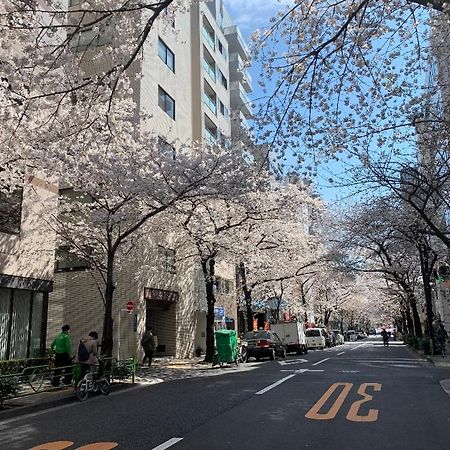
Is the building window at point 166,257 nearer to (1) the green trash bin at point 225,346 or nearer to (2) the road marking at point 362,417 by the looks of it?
(1) the green trash bin at point 225,346

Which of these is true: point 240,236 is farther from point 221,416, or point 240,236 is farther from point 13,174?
point 221,416

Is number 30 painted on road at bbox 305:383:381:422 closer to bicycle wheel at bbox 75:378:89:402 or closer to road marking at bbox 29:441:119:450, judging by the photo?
road marking at bbox 29:441:119:450

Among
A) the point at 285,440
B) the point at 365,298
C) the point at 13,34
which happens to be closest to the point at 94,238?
the point at 13,34

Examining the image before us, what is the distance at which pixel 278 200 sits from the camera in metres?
25.6

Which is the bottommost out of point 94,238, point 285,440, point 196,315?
point 285,440

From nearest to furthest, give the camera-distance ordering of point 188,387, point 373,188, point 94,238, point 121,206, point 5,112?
point 5,112 < point 188,387 < point 121,206 < point 373,188 < point 94,238

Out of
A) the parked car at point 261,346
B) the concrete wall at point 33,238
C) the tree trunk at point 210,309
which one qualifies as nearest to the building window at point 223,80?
the tree trunk at point 210,309

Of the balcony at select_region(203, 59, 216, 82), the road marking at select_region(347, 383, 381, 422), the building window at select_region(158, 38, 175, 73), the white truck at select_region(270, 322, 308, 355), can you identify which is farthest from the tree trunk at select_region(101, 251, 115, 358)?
the balcony at select_region(203, 59, 216, 82)

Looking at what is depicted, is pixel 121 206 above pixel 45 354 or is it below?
above

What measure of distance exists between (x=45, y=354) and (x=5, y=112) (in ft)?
33.2

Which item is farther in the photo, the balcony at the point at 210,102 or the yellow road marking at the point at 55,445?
the balcony at the point at 210,102

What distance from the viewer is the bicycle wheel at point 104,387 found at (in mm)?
13023

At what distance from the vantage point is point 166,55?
104 feet

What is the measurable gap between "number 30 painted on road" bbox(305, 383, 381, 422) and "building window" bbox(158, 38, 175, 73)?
23687 mm
